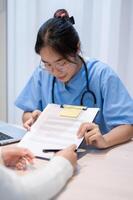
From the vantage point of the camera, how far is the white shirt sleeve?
625 millimetres

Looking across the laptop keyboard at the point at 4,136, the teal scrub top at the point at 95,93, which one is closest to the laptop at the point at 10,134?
the laptop keyboard at the point at 4,136

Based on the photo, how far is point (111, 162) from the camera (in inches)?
37.9

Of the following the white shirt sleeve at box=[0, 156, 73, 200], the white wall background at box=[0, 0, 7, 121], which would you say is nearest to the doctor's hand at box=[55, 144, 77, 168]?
the white shirt sleeve at box=[0, 156, 73, 200]

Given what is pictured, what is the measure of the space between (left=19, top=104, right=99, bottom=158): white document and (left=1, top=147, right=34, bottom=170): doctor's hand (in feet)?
0.18

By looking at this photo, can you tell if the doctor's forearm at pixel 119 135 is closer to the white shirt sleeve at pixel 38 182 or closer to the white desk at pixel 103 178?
the white desk at pixel 103 178

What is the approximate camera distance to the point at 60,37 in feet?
3.82

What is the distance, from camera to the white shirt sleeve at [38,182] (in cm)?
63

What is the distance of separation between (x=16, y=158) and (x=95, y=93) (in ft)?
1.55

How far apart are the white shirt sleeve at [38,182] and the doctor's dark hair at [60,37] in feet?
1.54

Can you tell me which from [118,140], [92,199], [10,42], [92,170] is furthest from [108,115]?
[10,42]

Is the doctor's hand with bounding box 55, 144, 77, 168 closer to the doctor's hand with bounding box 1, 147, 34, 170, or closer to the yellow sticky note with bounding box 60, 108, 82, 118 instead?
the doctor's hand with bounding box 1, 147, 34, 170

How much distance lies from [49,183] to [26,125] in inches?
20.1

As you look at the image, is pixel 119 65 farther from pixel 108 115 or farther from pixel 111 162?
pixel 111 162

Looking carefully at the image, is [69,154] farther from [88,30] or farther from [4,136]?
[88,30]
